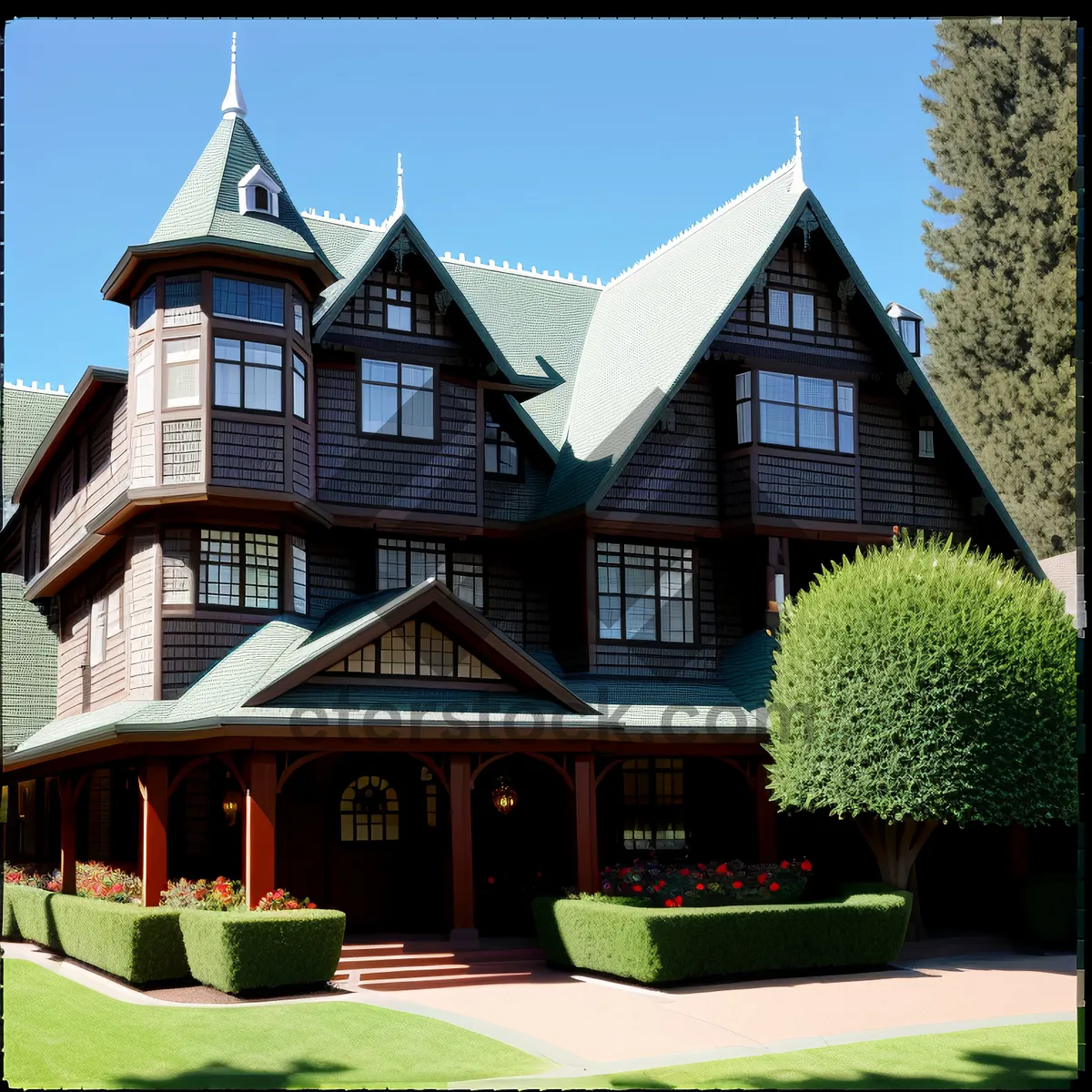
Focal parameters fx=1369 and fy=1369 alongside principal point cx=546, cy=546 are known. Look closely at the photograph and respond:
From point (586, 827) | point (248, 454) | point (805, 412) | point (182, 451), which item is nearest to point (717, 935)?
point (586, 827)

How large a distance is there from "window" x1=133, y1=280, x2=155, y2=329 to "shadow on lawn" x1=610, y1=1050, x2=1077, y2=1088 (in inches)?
641

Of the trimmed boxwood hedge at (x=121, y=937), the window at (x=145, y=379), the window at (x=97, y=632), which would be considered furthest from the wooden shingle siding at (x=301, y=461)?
the trimmed boxwood hedge at (x=121, y=937)

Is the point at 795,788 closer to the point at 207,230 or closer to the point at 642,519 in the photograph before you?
the point at 642,519

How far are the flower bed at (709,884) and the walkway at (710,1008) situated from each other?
1674mm

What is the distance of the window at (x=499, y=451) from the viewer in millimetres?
28094

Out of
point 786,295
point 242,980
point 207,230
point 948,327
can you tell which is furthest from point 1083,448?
point 948,327

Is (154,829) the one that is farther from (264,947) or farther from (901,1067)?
(901,1067)

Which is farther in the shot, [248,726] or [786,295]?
[786,295]

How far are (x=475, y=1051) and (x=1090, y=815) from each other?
10.9 metres

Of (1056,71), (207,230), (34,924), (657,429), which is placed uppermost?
(1056,71)

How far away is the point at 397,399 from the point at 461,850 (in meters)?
9.05

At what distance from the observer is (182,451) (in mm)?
23250

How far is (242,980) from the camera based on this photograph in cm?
1780

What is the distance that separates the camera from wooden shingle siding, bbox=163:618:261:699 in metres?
22.9
